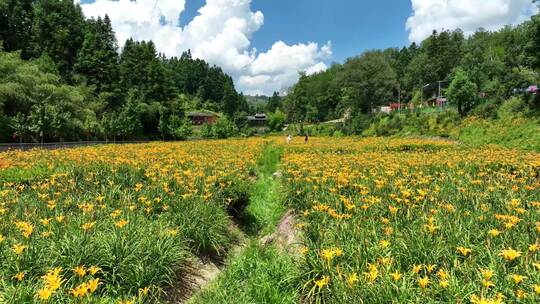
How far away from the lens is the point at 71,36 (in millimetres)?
49312

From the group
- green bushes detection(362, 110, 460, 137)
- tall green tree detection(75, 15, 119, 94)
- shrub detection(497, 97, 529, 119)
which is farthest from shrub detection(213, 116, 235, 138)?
shrub detection(497, 97, 529, 119)

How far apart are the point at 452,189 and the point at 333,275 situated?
13.2 ft

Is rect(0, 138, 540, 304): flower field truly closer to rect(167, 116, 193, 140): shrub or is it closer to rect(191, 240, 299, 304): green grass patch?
rect(191, 240, 299, 304): green grass patch

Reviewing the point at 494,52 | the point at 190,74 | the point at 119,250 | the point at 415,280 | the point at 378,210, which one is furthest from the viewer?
the point at 190,74

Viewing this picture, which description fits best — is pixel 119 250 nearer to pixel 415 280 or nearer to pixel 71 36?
pixel 415 280

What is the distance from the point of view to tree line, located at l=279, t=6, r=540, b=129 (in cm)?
3547

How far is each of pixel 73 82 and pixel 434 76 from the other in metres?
69.4

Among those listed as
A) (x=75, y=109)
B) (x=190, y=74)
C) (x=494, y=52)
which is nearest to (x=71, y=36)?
(x=75, y=109)

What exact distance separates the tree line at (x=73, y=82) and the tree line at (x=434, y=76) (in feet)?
106

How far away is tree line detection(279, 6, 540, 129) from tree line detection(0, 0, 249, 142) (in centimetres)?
3227

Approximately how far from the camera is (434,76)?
242ft

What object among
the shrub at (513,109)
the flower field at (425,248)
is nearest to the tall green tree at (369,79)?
the shrub at (513,109)

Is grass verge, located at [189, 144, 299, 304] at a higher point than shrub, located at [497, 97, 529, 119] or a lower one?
lower

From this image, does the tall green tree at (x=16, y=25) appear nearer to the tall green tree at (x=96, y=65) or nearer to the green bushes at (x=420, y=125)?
the tall green tree at (x=96, y=65)
